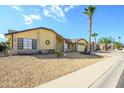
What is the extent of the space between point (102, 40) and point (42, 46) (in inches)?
2402

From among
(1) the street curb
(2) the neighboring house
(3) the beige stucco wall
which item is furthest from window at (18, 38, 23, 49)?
(1) the street curb

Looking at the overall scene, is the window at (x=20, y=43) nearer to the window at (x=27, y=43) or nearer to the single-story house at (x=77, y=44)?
the window at (x=27, y=43)

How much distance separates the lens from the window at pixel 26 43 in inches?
1014

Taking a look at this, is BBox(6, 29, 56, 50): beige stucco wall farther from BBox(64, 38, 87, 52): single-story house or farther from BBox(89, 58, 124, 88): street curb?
BBox(89, 58, 124, 88): street curb

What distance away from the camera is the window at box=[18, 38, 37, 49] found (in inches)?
1014

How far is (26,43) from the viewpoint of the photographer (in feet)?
86.7

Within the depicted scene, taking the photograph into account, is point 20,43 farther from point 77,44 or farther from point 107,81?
point 77,44

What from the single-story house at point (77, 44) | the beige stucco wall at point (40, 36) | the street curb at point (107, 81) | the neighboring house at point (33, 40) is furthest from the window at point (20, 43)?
the single-story house at point (77, 44)

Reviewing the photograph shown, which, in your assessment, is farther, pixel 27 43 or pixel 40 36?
pixel 40 36

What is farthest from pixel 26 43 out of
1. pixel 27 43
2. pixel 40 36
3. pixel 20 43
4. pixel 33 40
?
pixel 40 36

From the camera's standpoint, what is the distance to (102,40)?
282 ft

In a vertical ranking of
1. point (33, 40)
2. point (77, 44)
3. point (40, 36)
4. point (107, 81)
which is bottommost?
point (107, 81)
